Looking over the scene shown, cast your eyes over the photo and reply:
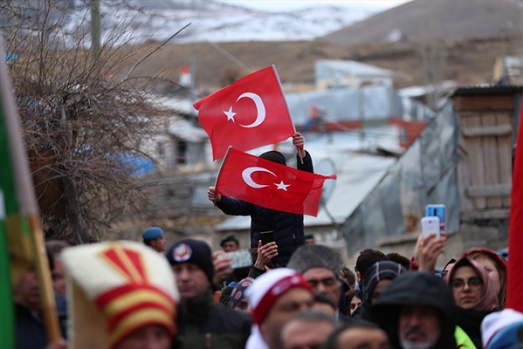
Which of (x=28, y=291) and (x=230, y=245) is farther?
(x=230, y=245)

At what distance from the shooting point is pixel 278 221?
10594 mm

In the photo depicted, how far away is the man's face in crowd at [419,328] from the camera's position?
6445 mm

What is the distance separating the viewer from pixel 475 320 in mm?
8539

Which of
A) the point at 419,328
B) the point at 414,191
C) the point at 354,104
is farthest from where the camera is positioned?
the point at 354,104

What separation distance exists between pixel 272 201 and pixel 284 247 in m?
0.40

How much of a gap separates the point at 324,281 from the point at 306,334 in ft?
5.00

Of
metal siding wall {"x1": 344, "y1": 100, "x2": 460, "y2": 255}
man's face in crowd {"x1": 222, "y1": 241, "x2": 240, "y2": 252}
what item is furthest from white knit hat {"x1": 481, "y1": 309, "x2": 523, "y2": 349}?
metal siding wall {"x1": 344, "y1": 100, "x2": 460, "y2": 255}

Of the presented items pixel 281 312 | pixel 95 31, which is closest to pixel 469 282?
pixel 281 312

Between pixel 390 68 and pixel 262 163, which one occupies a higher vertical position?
pixel 390 68

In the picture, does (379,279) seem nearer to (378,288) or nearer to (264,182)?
(378,288)

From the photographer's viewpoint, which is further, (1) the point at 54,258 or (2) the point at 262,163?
(2) the point at 262,163

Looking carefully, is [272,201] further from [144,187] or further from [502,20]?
[502,20]

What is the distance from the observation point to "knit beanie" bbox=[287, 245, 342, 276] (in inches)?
298

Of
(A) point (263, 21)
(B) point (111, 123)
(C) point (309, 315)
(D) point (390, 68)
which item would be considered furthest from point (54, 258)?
(A) point (263, 21)
